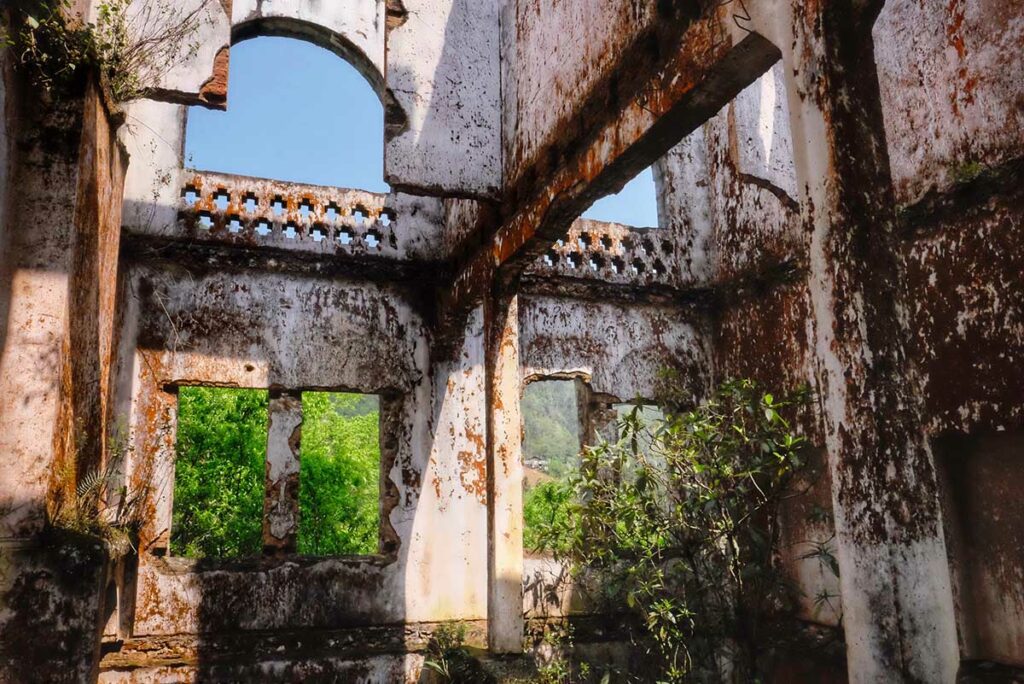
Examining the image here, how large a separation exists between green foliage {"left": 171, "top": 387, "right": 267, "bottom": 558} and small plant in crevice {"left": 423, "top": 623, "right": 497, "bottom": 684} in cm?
550

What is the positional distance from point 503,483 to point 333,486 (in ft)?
22.4

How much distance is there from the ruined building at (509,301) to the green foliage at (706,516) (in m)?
0.54

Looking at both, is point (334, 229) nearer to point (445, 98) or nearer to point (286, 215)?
point (286, 215)

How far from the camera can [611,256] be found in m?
7.52

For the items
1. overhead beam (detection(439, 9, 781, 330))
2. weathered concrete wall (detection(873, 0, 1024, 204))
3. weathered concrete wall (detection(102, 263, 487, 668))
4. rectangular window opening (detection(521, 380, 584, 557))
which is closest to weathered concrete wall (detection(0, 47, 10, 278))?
weathered concrete wall (detection(102, 263, 487, 668))

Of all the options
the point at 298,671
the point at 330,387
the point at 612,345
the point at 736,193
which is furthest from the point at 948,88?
the point at 298,671

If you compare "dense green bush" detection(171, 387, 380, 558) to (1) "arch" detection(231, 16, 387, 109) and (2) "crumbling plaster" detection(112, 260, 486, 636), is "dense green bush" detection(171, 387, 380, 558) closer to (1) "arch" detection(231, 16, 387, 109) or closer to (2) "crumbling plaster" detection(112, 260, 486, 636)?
(2) "crumbling plaster" detection(112, 260, 486, 636)

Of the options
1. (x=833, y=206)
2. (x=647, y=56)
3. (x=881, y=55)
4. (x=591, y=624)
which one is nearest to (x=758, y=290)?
(x=881, y=55)

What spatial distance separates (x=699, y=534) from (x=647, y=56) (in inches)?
137

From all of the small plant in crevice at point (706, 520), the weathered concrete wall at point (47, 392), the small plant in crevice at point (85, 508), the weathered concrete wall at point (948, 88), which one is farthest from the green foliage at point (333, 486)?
the weathered concrete wall at point (948, 88)

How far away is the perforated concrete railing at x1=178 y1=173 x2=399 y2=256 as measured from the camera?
627cm

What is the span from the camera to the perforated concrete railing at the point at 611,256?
7.27 m

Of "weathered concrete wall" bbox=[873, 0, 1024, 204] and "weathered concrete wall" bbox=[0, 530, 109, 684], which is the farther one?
"weathered concrete wall" bbox=[873, 0, 1024, 204]

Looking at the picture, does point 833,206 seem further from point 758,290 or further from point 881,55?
point 758,290
